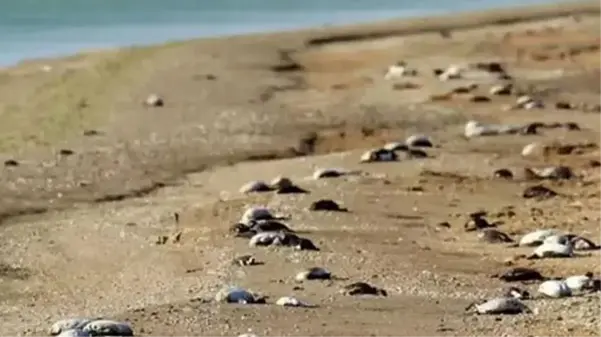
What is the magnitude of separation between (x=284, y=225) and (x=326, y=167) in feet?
8.35

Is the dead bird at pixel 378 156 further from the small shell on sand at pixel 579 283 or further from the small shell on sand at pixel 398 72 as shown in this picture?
the small shell on sand at pixel 398 72

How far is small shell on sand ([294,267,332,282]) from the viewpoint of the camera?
767 centimetres

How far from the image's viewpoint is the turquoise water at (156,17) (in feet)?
90.8

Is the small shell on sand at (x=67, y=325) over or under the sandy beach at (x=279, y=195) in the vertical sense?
over

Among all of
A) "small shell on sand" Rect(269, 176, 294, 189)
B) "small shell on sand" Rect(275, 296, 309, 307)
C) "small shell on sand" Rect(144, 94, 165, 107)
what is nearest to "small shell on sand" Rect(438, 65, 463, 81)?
"small shell on sand" Rect(144, 94, 165, 107)

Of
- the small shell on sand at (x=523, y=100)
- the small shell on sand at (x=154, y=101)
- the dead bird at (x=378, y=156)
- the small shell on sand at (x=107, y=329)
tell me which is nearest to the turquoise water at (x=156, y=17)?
the small shell on sand at (x=154, y=101)

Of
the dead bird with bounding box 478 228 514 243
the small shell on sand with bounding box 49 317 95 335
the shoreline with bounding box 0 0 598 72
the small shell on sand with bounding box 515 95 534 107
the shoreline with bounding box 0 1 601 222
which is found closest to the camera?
the small shell on sand with bounding box 49 317 95 335

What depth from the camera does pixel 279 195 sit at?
34.0 feet

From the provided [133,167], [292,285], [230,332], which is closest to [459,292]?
[292,285]

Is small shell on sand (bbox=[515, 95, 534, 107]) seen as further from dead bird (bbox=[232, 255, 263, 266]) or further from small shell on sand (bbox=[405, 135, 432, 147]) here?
dead bird (bbox=[232, 255, 263, 266])

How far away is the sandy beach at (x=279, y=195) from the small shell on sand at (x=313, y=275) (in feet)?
0.19

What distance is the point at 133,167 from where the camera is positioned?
40.0 feet

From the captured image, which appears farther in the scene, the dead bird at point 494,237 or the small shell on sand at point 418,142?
the small shell on sand at point 418,142

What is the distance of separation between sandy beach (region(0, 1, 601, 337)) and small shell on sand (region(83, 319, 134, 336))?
0.75ft
